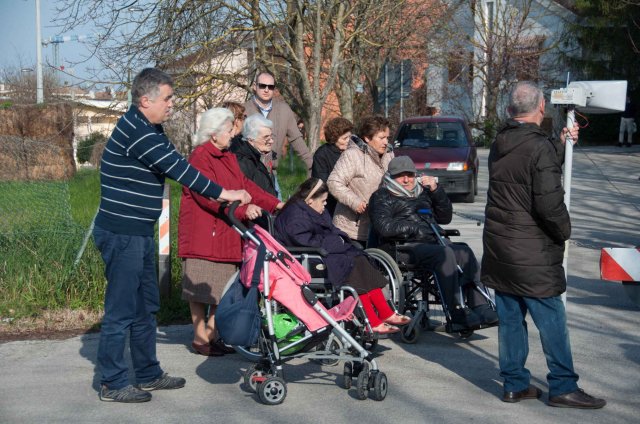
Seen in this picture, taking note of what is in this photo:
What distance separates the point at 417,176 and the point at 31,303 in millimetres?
3811

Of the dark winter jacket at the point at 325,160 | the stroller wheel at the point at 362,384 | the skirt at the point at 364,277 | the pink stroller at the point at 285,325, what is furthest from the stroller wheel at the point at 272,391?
the dark winter jacket at the point at 325,160

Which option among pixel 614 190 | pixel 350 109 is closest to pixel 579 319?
pixel 614 190

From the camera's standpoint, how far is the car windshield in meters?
20.5

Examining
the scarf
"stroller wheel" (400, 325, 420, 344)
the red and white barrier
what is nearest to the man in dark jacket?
"stroller wheel" (400, 325, 420, 344)

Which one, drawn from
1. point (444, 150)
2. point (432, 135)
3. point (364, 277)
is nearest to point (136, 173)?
point (364, 277)

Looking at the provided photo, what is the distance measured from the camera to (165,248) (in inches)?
354

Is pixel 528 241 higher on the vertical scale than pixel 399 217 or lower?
higher

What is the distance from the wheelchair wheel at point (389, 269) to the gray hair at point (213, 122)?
1623 mm

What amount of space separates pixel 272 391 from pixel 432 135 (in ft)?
50.1

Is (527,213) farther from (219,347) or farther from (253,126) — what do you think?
(219,347)

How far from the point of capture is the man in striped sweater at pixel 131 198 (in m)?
5.89

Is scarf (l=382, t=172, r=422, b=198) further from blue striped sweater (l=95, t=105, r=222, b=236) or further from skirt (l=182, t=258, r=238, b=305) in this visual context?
blue striped sweater (l=95, t=105, r=222, b=236)

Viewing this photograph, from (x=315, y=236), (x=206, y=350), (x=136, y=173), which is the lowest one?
(x=206, y=350)

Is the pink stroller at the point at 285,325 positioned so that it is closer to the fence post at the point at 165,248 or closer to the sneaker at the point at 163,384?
the sneaker at the point at 163,384
